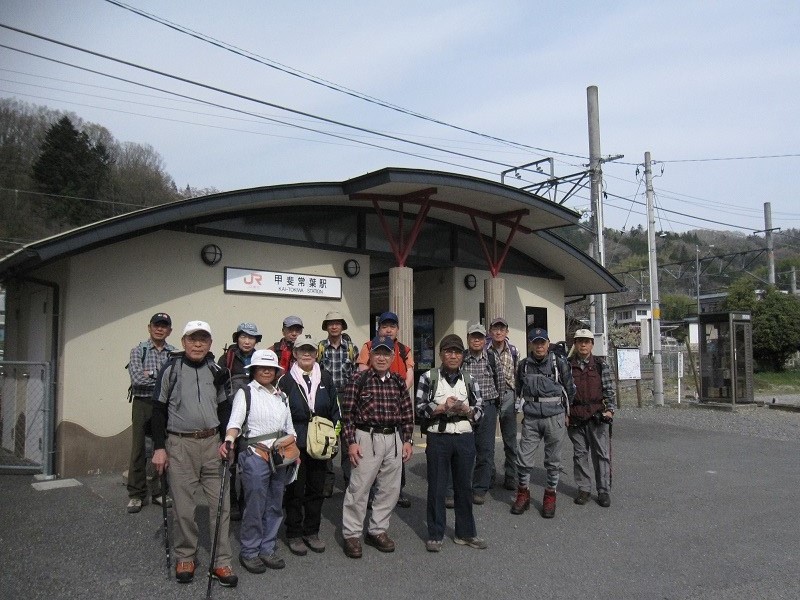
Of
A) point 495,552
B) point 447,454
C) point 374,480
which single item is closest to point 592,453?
point 495,552

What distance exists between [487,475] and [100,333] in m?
4.83

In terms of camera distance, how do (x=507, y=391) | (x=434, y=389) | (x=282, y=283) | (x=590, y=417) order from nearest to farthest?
(x=434, y=389) → (x=590, y=417) → (x=507, y=391) → (x=282, y=283)

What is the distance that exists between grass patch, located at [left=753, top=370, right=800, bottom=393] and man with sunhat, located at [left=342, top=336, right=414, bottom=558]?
20570 mm

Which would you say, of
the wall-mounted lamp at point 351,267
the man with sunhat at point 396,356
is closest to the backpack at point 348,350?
the man with sunhat at point 396,356

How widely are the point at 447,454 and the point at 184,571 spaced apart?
2144 millimetres

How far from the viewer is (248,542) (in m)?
4.84

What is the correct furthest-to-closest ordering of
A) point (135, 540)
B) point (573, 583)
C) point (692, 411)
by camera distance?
point (692, 411), point (135, 540), point (573, 583)

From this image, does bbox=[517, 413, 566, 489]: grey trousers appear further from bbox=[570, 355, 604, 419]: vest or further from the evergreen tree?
the evergreen tree

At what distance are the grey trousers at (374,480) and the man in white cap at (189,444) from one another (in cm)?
99

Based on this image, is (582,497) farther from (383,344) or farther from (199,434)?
(199,434)

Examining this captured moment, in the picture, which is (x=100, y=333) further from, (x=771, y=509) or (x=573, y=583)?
(x=771, y=509)

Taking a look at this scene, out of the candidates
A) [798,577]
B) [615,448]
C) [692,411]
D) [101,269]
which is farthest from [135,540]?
[692,411]

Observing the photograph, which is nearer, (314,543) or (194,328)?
(194,328)

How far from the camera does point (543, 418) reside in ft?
21.1
